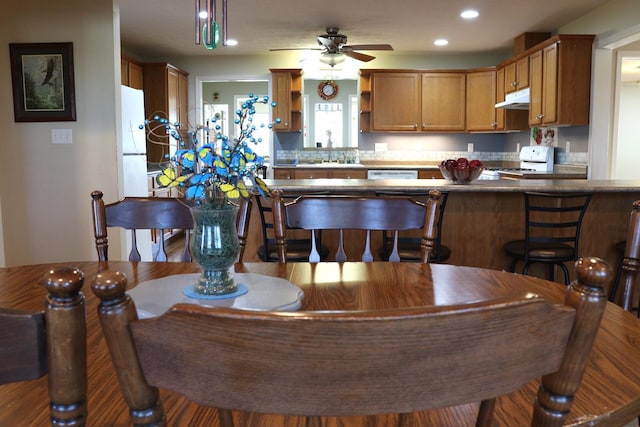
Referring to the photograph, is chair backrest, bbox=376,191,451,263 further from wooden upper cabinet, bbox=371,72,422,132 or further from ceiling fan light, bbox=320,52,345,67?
wooden upper cabinet, bbox=371,72,422,132

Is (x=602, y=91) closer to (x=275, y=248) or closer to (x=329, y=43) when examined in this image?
(x=329, y=43)

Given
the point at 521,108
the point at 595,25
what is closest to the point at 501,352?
the point at 595,25

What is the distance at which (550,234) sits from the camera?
11.4 feet

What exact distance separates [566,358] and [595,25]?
17.8 ft

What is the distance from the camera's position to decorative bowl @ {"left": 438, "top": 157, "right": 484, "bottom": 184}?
132 inches

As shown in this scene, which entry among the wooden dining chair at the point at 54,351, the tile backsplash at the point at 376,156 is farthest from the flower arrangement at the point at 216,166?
the tile backsplash at the point at 376,156

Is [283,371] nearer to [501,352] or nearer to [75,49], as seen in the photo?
[501,352]

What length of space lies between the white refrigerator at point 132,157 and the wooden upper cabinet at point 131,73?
1593mm

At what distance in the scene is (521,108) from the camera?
644 cm

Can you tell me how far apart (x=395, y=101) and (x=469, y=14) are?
79.6 inches

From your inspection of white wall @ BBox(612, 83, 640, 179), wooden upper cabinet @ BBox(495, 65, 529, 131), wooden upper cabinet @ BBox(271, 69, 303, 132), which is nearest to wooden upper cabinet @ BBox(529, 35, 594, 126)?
wooden upper cabinet @ BBox(495, 65, 529, 131)

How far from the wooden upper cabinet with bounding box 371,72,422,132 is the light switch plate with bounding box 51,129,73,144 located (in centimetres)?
408

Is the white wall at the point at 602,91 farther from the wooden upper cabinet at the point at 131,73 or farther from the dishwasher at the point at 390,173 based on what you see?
the wooden upper cabinet at the point at 131,73

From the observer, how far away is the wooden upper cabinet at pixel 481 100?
692cm
